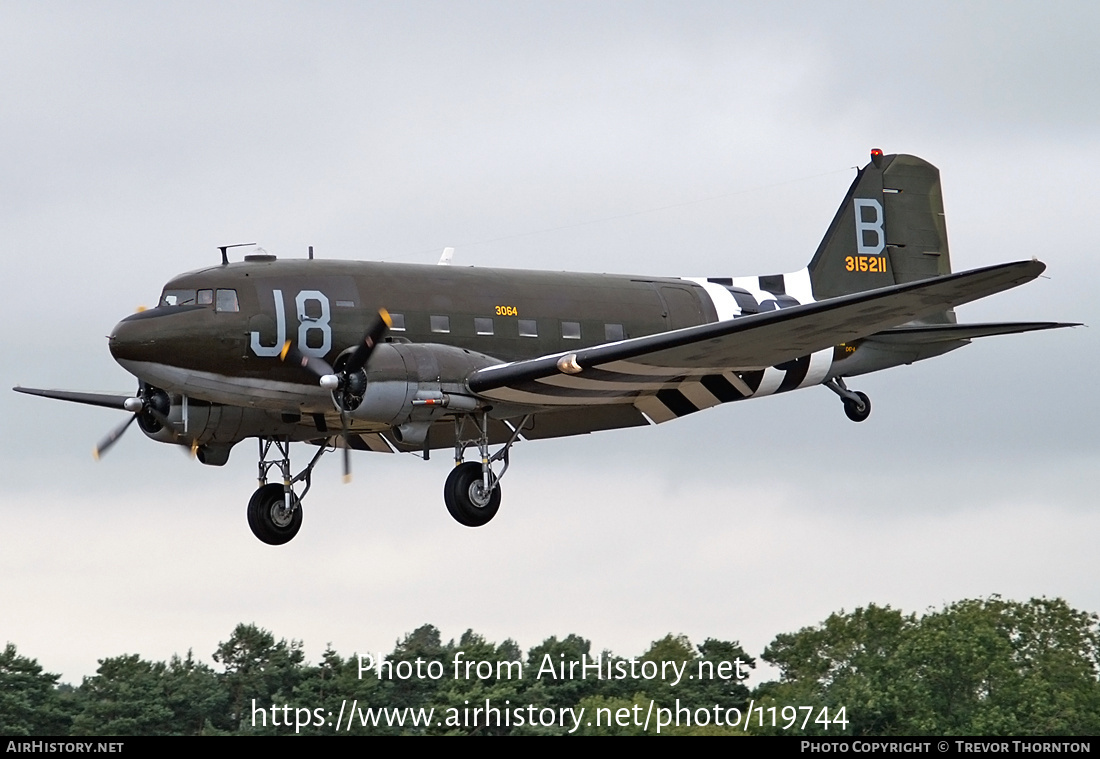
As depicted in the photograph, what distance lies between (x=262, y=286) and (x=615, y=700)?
108ft

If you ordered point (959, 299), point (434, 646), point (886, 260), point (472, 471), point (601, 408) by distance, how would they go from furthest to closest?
1. point (434, 646)
2. point (886, 260)
3. point (601, 408)
4. point (472, 471)
5. point (959, 299)

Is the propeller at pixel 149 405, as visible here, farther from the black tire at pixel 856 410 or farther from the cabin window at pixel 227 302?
the black tire at pixel 856 410

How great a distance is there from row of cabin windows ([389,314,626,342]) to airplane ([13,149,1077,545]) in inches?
1.0

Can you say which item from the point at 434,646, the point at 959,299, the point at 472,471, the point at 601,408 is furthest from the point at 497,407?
the point at 434,646

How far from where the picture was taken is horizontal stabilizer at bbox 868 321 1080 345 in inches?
1220

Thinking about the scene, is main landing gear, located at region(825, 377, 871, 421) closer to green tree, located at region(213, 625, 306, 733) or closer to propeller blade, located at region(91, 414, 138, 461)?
propeller blade, located at region(91, 414, 138, 461)

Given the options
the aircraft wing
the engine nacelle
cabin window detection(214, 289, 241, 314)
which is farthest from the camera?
cabin window detection(214, 289, 241, 314)

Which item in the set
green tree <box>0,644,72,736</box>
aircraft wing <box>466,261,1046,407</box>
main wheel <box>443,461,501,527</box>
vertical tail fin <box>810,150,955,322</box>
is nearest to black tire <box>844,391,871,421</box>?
vertical tail fin <box>810,150,955,322</box>

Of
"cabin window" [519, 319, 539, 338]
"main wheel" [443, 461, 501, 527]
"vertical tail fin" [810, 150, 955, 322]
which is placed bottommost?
"main wheel" [443, 461, 501, 527]

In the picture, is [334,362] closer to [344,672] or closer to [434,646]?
[344,672]

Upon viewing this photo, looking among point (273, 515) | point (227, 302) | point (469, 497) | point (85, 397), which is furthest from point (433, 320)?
point (85, 397)

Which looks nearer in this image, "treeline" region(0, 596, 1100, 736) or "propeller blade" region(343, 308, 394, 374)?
"propeller blade" region(343, 308, 394, 374)

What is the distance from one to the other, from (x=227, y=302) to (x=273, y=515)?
14.0 ft

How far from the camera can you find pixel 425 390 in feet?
88.3
